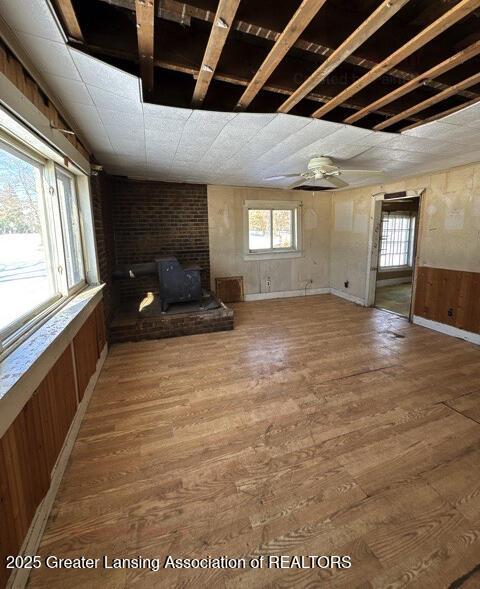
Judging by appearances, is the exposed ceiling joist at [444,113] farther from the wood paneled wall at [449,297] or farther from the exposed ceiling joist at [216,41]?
the wood paneled wall at [449,297]

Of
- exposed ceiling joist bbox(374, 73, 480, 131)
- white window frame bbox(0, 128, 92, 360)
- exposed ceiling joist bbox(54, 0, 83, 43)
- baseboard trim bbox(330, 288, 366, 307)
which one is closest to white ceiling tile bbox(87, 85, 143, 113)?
exposed ceiling joist bbox(54, 0, 83, 43)

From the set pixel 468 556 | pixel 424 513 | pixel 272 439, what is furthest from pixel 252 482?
pixel 468 556

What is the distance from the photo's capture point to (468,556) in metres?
1.20

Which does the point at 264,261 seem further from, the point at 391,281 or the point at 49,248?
the point at 49,248

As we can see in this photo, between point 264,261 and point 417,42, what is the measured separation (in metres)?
4.45

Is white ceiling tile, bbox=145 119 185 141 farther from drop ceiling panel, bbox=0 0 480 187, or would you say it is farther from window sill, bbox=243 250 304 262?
window sill, bbox=243 250 304 262

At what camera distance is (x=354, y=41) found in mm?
1242

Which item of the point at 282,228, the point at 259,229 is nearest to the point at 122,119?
the point at 259,229

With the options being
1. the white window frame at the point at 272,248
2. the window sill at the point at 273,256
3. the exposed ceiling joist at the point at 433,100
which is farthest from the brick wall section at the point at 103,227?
the exposed ceiling joist at the point at 433,100

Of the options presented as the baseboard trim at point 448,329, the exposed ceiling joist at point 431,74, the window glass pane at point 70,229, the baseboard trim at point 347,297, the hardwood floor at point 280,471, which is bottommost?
the hardwood floor at point 280,471

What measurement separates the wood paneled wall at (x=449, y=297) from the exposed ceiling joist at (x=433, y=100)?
256 centimetres

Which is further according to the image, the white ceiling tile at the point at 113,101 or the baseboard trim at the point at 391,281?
the baseboard trim at the point at 391,281

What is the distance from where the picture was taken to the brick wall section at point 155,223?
4.62 meters

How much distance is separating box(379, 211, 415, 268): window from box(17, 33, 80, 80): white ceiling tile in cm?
746
